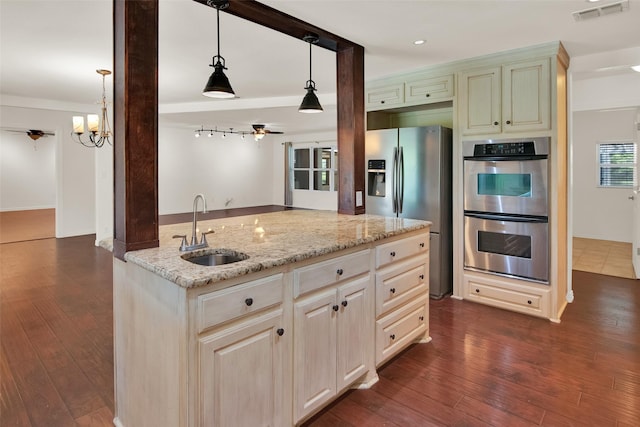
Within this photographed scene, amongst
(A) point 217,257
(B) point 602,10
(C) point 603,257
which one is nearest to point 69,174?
(A) point 217,257

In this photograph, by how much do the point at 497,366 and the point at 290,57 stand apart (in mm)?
3296

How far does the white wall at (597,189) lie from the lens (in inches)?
250

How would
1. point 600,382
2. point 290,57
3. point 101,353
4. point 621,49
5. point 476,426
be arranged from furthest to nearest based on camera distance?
point 290,57
point 621,49
point 101,353
point 600,382
point 476,426

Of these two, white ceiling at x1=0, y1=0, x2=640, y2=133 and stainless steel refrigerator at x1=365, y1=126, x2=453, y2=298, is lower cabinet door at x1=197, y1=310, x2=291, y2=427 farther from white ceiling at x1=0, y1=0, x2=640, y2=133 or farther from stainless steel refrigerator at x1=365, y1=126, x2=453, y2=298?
stainless steel refrigerator at x1=365, y1=126, x2=453, y2=298

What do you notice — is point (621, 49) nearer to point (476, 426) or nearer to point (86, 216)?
point (476, 426)

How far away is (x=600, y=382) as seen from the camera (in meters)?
2.31

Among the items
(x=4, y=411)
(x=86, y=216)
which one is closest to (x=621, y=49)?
(x=4, y=411)

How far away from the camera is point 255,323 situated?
158 cm

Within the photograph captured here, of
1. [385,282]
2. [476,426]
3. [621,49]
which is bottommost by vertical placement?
[476,426]

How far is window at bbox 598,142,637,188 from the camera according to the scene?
20.6 feet

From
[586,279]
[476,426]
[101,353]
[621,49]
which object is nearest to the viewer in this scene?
[476,426]

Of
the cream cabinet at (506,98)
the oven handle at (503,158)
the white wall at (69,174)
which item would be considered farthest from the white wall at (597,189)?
the white wall at (69,174)

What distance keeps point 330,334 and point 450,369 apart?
3.39 ft

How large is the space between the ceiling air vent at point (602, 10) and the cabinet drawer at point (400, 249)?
1903mm
